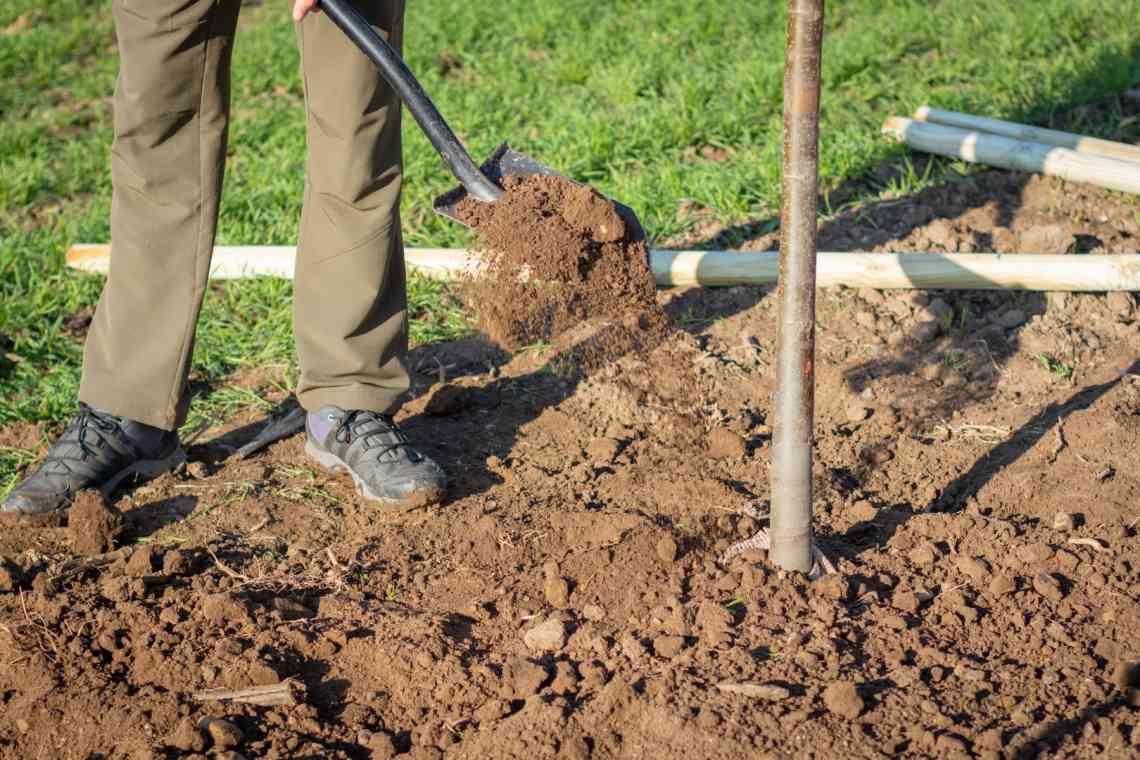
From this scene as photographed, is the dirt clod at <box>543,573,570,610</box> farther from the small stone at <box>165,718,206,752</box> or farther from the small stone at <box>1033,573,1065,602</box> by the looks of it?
the small stone at <box>1033,573,1065,602</box>

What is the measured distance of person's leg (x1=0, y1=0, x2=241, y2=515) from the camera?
10.1 ft

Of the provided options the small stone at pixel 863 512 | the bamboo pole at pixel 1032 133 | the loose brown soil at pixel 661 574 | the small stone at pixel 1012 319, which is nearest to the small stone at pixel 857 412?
the loose brown soil at pixel 661 574

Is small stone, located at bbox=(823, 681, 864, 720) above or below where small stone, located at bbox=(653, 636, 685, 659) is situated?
above

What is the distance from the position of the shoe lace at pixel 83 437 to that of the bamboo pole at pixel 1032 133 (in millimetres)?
3310

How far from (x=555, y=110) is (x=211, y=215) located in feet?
8.49

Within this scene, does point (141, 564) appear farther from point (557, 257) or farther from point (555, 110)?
point (555, 110)

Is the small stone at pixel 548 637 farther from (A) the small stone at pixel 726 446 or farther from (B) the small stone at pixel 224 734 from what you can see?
(A) the small stone at pixel 726 446

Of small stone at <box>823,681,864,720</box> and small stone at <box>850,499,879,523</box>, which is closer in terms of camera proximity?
small stone at <box>823,681,864,720</box>

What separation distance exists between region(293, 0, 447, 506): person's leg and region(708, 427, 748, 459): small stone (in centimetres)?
76

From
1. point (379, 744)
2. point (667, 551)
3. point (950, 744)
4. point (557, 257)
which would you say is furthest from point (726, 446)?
point (379, 744)

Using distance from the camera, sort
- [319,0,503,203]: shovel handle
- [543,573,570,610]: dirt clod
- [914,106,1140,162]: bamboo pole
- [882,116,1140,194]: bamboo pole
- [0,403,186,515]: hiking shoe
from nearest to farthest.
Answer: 1. [543,573,570,610]: dirt clod
2. [319,0,503,203]: shovel handle
3. [0,403,186,515]: hiking shoe
4. [882,116,1140,194]: bamboo pole
5. [914,106,1140,162]: bamboo pole

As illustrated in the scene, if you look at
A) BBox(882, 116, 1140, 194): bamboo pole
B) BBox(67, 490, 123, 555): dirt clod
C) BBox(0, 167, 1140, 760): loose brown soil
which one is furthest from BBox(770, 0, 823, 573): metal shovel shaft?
BBox(882, 116, 1140, 194): bamboo pole

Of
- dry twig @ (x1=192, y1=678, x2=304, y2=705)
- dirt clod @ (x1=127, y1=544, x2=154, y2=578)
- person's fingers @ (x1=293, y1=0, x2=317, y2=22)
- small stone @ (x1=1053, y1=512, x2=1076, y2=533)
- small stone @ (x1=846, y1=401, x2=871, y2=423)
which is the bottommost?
small stone @ (x1=846, y1=401, x2=871, y2=423)

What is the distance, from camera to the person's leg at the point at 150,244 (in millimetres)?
3080
